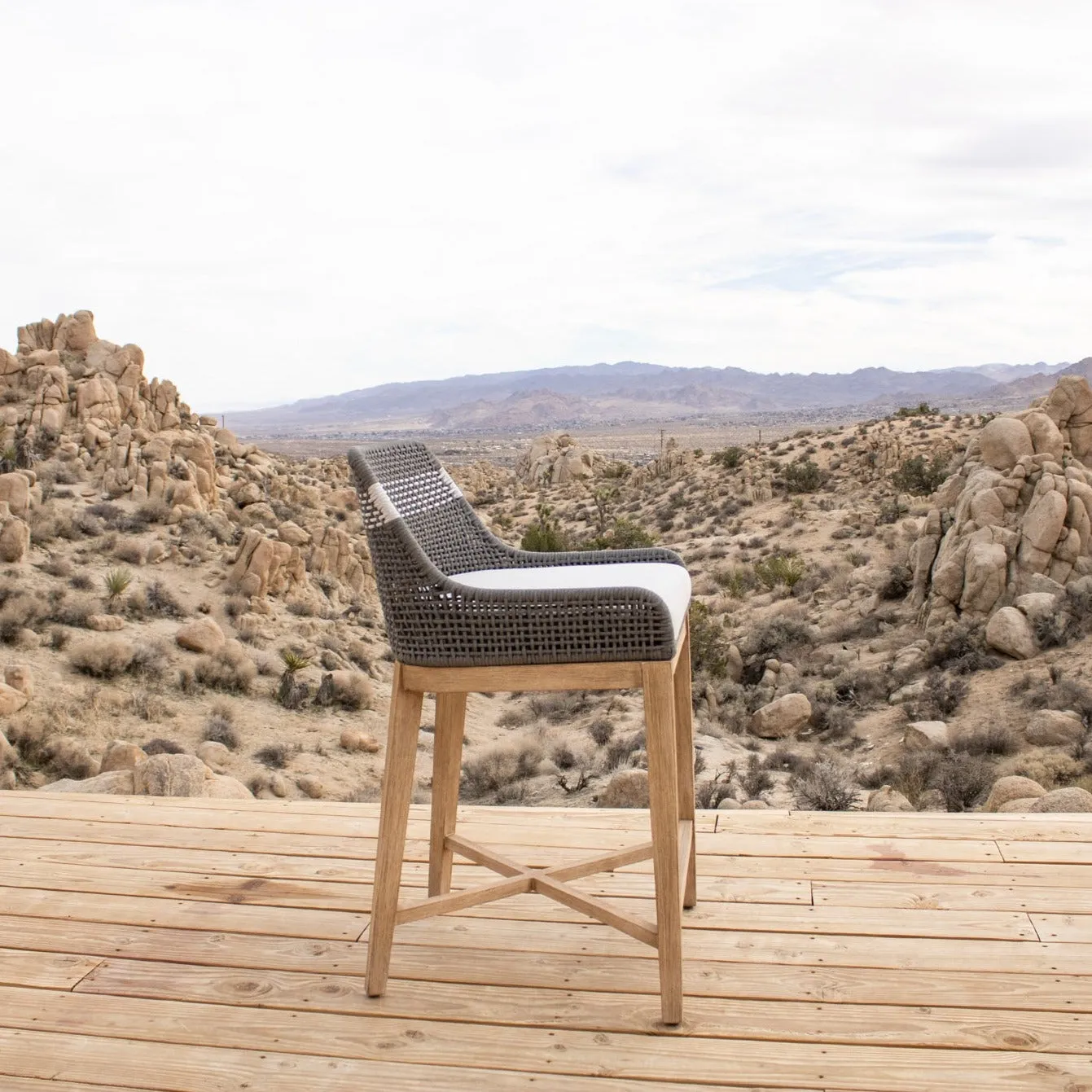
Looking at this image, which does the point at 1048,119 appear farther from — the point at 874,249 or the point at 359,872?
the point at 874,249

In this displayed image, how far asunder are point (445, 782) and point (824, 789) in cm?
424

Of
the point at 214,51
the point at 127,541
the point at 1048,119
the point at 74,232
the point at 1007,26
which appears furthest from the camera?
the point at 127,541

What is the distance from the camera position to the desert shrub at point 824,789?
6.11 metres

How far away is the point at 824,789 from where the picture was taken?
6.35 metres

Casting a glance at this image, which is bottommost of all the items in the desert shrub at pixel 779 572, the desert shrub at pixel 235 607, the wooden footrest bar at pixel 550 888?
the desert shrub at pixel 779 572

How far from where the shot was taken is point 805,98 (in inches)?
254

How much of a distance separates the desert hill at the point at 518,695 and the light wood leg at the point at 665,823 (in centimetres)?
256

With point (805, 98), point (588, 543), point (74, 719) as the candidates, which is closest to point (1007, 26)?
point (805, 98)

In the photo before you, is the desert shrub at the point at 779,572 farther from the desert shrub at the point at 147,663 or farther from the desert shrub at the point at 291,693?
the desert shrub at the point at 147,663

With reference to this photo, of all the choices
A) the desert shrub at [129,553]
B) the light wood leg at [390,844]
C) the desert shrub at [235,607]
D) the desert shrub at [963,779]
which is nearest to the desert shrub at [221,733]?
the desert shrub at [235,607]

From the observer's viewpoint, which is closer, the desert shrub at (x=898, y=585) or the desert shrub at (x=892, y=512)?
the desert shrub at (x=898, y=585)

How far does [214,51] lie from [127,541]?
10.3m

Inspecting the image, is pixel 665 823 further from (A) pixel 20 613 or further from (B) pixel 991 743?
(A) pixel 20 613

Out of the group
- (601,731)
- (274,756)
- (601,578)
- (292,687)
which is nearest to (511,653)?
(601,578)
